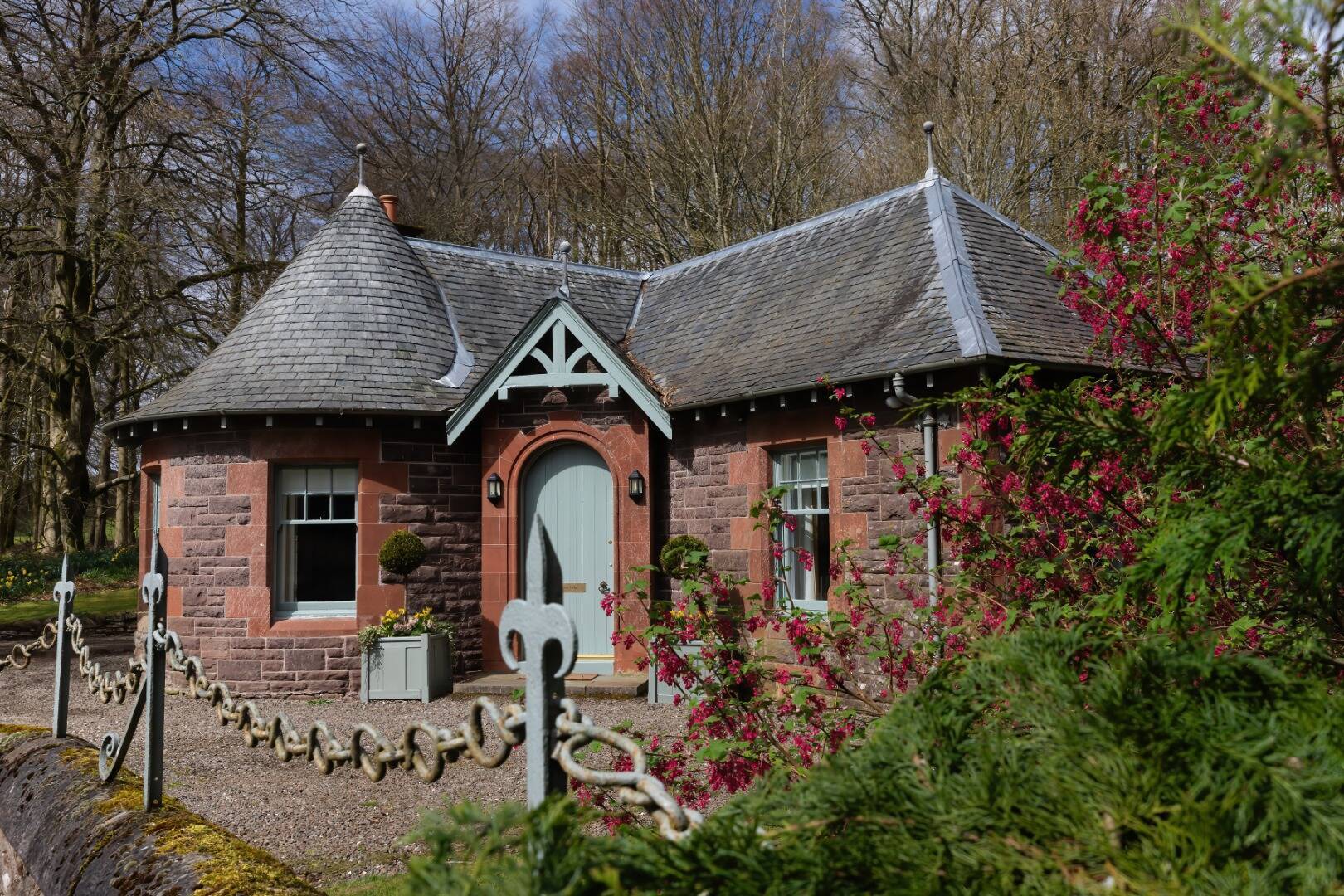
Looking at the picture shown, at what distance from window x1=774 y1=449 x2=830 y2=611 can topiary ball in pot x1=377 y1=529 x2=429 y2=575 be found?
13.8 feet

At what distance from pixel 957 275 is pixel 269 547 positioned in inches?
324

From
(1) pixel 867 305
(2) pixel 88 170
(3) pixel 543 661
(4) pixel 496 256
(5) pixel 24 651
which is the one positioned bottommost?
(5) pixel 24 651

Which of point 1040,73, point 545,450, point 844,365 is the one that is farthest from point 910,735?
point 1040,73

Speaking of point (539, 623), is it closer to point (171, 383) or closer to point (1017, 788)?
point (1017, 788)

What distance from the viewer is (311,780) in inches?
324

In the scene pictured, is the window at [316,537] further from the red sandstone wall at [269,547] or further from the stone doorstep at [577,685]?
the stone doorstep at [577,685]

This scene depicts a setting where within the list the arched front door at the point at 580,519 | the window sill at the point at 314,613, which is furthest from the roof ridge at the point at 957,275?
the window sill at the point at 314,613

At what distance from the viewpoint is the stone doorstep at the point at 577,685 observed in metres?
11.3

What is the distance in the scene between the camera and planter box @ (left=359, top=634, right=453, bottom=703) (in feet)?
37.8

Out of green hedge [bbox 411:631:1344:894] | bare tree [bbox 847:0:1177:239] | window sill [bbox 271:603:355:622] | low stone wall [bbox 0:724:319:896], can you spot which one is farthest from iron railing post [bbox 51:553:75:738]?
bare tree [bbox 847:0:1177:239]

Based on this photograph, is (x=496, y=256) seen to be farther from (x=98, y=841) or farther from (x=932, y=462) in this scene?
(x=98, y=841)

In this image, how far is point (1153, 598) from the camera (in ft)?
11.6

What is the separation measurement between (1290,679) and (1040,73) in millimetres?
20596

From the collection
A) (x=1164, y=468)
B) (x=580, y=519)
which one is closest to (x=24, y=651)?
(x=1164, y=468)
